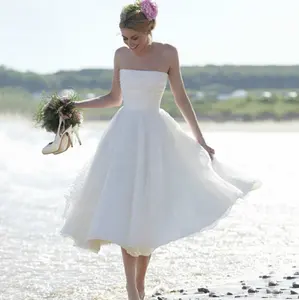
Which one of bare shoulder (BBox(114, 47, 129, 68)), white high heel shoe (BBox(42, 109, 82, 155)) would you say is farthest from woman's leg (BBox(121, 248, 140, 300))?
bare shoulder (BBox(114, 47, 129, 68))

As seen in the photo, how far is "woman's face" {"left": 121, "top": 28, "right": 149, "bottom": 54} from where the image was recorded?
5.82 metres

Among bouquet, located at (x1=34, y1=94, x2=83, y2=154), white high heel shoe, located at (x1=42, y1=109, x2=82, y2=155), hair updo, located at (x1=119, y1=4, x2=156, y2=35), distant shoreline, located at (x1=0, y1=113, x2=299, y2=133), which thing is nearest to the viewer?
hair updo, located at (x1=119, y1=4, x2=156, y2=35)

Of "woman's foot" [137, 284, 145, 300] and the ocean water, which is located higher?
the ocean water

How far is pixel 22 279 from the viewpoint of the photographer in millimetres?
7379

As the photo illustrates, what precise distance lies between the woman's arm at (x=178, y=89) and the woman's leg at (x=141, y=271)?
793 mm

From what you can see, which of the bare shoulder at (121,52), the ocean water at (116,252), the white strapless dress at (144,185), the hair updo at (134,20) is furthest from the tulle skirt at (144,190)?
the ocean water at (116,252)

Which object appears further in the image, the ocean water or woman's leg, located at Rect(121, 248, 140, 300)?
the ocean water

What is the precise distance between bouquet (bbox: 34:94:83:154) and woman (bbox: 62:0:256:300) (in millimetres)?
310

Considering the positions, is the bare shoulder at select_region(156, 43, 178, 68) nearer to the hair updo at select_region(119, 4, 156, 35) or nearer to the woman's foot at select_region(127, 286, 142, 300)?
the hair updo at select_region(119, 4, 156, 35)

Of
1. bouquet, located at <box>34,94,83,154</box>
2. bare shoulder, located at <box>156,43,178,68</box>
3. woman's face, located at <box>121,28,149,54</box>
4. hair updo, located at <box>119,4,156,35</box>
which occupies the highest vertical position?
hair updo, located at <box>119,4,156,35</box>

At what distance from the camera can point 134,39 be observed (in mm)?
5844

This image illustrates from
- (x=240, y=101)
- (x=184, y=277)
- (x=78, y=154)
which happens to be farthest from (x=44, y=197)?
(x=240, y=101)

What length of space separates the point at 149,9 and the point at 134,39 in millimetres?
192

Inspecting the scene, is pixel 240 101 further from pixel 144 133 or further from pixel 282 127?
pixel 144 133
